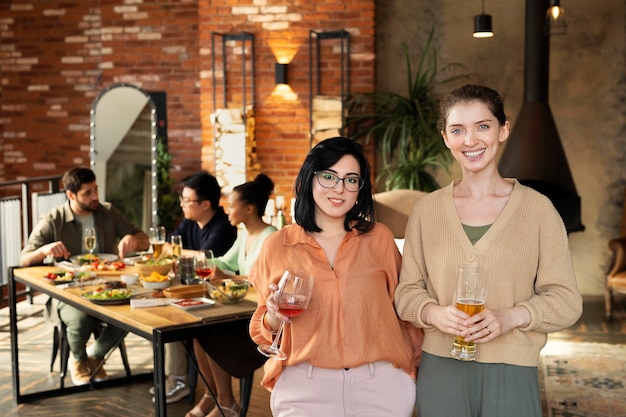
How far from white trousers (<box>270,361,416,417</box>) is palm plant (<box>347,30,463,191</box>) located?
478cm

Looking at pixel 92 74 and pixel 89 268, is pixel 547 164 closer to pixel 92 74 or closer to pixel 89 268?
pixel 89 268

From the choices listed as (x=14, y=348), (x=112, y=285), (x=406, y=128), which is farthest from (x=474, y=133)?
(x=406, y=128)

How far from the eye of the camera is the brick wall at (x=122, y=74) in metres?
7.38

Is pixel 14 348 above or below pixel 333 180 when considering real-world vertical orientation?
below

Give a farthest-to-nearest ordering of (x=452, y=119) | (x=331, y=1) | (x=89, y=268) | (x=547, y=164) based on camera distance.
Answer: (x=331, y=1) → (x=547, y=164) → (x=89, y=268) → (x=452, y=119)

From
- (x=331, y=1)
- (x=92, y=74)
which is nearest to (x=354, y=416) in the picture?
(x=331, y=1)

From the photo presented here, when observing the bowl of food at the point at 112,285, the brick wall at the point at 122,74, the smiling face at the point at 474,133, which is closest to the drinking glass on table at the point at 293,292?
the smiling face at the point at 474,133

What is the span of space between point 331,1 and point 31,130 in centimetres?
416

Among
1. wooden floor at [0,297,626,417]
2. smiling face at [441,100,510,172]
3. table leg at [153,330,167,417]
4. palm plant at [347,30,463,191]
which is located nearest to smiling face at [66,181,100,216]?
wooden floor at [0,297,626,417]

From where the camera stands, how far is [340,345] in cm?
220

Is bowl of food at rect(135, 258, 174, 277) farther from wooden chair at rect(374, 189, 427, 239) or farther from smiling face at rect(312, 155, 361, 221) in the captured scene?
smiling face at rect(312, 155, 361, 221)

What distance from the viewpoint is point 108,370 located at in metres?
5.05

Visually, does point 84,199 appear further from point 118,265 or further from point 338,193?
point 338,193

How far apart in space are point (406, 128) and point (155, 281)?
3.60m
